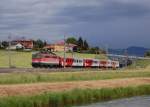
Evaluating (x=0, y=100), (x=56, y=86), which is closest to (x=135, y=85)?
(x=56, y=86)

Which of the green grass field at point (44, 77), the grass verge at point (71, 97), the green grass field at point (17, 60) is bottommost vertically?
the grass verge at point (71, 97)

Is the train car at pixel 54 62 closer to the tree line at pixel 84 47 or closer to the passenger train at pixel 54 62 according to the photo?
the passenger train at pixel 54 62

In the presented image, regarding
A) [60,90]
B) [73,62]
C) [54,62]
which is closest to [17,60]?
[73,62]

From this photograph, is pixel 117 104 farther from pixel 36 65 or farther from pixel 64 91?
pixel 36 65

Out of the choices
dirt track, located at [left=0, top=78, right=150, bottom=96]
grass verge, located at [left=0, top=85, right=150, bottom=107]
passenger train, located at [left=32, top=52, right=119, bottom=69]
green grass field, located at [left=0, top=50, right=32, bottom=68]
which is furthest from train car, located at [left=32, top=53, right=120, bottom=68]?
grass verge, located at [left=0, top=85, right=150, bottom=107]

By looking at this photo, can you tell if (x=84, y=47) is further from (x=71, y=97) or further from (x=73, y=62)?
(x=71, y=97)

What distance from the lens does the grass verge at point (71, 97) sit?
1342 inches

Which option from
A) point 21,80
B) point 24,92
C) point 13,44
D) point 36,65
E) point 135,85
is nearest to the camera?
point 24,92

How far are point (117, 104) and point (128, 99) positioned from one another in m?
5.34

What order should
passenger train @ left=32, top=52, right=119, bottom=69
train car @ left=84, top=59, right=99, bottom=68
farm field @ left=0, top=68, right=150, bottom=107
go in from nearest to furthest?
farm field @ left=0, top=68, right=150, bottom=107, passenger train @ left=32, top=52, right=119, bottom=69, train car @ left=84, top=59, right=99, bottom=68

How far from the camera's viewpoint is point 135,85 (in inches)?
2245

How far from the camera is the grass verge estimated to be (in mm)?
34094

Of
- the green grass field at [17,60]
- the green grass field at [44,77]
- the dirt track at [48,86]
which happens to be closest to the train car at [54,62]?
the green grass field at [17,60]

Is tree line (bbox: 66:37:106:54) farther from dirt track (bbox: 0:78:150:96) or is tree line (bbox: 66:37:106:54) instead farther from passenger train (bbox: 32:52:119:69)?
dirt track (bbox: 0:78:150:96)
